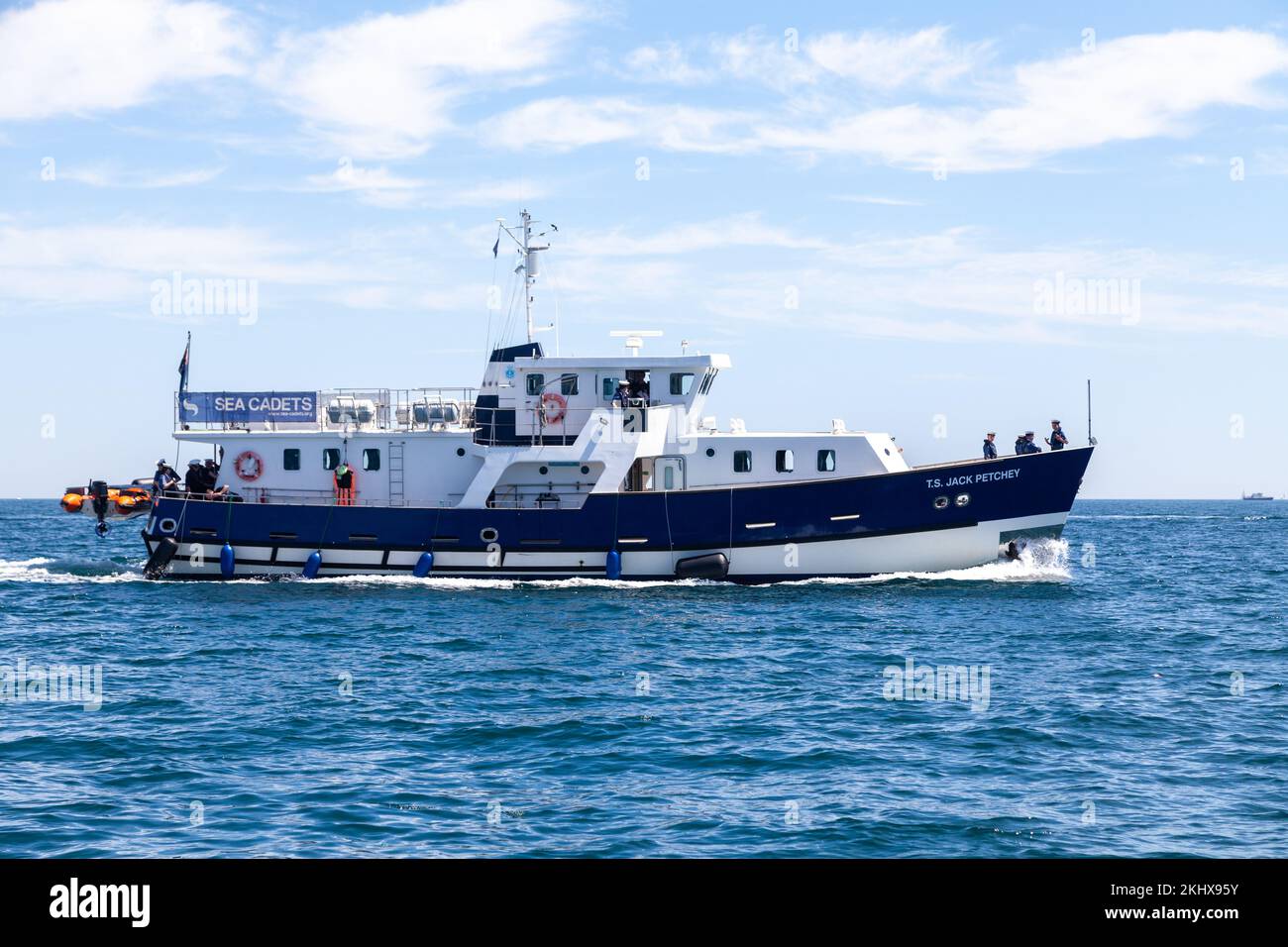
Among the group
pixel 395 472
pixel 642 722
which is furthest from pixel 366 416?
pixel 642 722

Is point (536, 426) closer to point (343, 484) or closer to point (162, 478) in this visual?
point (343, 484)

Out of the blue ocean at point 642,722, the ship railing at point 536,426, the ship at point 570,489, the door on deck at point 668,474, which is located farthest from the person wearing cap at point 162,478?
the door on deck at point 668,474

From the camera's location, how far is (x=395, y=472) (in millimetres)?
31625

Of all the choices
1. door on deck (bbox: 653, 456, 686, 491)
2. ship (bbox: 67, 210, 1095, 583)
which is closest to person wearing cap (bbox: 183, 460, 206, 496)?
Answer: ship (bbox: 67, 210, 1095, 583)

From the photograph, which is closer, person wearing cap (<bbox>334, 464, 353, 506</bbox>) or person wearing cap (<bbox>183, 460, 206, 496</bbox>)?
person wearing cap (<bbox>334, 464, 353, 506</bbox>)

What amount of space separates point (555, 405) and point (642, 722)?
15.8m

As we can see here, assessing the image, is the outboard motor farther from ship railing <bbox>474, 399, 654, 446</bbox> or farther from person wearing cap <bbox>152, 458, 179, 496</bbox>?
ship railing <bbox>474, 399, 654, 446</bbox>

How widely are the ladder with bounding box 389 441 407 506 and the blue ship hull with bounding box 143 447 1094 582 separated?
4.72 ft

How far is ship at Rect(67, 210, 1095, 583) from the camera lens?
29.0 m

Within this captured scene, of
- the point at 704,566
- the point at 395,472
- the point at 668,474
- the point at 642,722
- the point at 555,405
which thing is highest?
the point at 555,405

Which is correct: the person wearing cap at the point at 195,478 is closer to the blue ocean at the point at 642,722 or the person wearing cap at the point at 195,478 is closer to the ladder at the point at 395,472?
the blue ocean at the point at 642,722

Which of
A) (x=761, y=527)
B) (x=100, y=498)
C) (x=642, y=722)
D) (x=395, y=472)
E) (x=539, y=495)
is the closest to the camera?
(x=642, y=722)

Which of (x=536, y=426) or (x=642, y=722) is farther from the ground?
(x=536, y=426)
